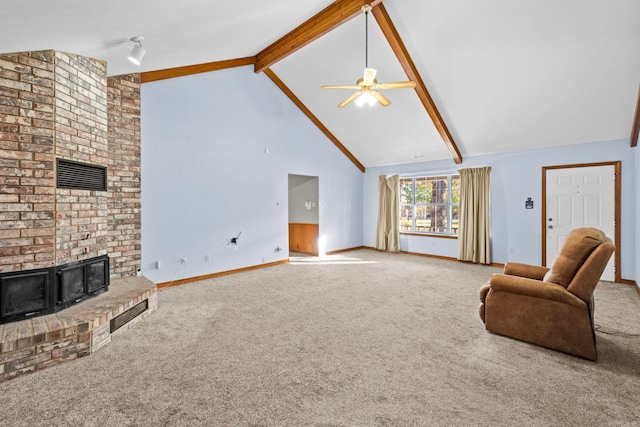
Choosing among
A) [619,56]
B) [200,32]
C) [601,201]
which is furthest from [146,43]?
[601,201]

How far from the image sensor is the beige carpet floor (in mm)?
1848

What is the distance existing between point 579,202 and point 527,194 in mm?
768

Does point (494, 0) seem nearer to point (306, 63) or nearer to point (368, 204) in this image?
point (306, 63)

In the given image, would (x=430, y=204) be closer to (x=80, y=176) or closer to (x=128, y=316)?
(x=128, y=316)

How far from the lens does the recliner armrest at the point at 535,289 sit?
2.54 metres

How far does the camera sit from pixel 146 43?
327 centimetres

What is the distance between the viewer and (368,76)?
11.5 ft

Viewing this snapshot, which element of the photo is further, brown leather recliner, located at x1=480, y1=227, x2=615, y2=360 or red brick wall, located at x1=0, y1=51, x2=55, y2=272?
red brick wall, located at x1=0, y1=51, x2=55, y2=272

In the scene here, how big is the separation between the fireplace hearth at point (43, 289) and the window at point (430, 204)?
6.40 m

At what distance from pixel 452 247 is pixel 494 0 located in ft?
15.4

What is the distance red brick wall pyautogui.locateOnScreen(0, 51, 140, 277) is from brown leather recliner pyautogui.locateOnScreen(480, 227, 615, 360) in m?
4.12

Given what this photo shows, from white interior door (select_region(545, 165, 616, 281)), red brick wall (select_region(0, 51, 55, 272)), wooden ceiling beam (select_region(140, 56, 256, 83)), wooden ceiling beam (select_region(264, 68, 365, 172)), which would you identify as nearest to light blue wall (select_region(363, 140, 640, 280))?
white interior door (select_region(545, 165, 616, 281))

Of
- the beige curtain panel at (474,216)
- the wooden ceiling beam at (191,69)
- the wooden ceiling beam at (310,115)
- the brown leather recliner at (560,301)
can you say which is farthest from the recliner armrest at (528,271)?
the wooden ceiling beam at (191,69)

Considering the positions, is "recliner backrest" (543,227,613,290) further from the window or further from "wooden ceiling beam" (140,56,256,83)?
"wooden ceiling beam" (140,56,256,83)
